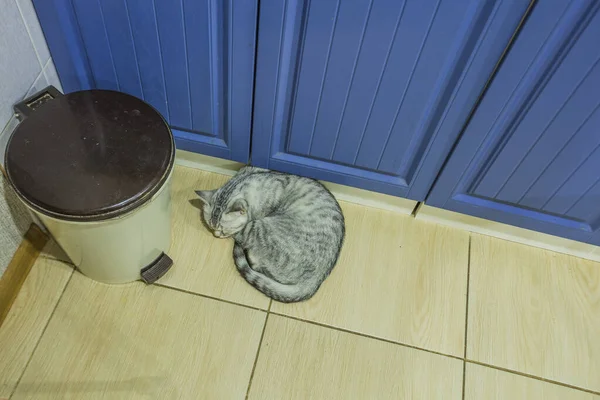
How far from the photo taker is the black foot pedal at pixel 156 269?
4.00 feet

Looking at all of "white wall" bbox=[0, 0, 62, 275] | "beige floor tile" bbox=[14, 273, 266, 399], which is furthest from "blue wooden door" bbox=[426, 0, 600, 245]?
"white wall" bbox=[0, 0, 62, 275]

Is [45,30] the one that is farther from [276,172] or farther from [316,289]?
[316,289]

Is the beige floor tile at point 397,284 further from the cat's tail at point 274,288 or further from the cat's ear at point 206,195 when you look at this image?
the cat's ear at point 206,195

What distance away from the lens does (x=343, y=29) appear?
933 millimetres

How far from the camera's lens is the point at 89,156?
960mm

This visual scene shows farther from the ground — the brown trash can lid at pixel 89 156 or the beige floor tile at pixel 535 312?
the brown trash can lid at pixel 89 156

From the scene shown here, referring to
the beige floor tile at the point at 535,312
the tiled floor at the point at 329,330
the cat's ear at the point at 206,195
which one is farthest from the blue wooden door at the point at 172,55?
the beige floor tile at the point at 535,312

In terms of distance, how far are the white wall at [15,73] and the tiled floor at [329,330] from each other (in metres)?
0.14

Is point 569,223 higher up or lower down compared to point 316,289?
higher up

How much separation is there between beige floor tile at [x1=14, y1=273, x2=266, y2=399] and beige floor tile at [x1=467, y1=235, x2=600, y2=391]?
0.62 m

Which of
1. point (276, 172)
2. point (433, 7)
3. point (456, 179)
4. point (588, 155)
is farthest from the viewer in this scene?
point (276, 172)

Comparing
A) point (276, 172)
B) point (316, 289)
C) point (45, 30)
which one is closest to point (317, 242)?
point (316, 289)

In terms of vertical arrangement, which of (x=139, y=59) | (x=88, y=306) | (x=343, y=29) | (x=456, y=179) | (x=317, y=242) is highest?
(x=343, y=29)

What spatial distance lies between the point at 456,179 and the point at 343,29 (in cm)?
50
